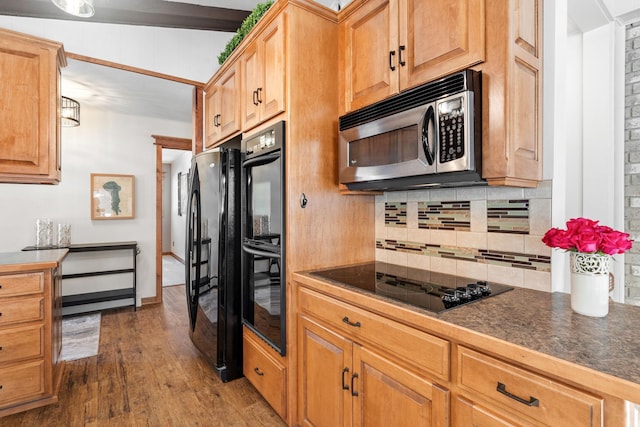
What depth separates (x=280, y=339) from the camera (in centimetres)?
186

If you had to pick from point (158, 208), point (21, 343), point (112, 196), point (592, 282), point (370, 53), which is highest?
point (370, 53)

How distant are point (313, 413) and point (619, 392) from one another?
1348 millimetres

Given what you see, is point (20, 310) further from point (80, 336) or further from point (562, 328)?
point (562, 328)

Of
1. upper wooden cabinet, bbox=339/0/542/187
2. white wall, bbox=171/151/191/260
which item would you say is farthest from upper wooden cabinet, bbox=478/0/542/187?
white wall, bbox=171/151/191/260

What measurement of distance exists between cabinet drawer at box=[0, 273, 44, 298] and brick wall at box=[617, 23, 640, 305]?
348cm

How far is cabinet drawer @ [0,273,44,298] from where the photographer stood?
1.99 metres

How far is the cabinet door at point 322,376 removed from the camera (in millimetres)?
1463

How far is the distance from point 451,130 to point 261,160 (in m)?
1.15

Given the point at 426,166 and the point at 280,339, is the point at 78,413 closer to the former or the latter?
the point at 280,339

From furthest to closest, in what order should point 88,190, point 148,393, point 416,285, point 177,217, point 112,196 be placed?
point 177,217 → point 112,196 → point 88,190 → point 148,393 → point 416,285

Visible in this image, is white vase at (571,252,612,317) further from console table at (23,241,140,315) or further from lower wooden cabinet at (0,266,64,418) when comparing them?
console table at (23,241,140,315)

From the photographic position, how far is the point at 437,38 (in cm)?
141

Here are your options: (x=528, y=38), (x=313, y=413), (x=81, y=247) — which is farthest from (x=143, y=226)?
(x=528, y=38)

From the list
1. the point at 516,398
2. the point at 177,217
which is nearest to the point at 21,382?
the point at 516,398
